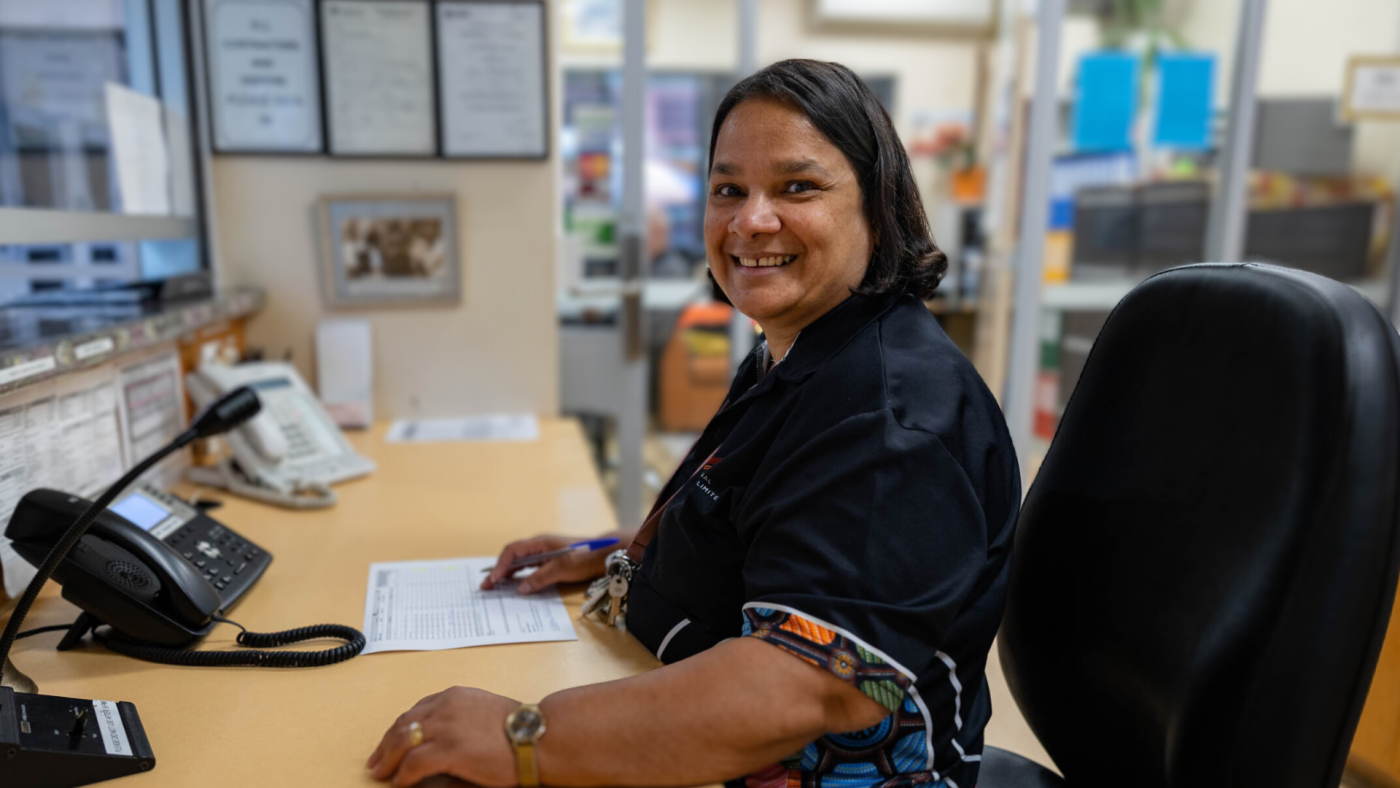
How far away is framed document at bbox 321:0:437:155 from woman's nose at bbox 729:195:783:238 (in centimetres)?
139

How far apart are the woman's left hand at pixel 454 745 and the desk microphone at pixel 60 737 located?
21 cm

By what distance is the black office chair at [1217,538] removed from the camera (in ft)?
2.23

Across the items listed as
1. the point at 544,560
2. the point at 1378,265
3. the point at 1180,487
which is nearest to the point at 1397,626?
the point at 1180,487

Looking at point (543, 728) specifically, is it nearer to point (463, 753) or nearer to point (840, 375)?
point (463, 753)

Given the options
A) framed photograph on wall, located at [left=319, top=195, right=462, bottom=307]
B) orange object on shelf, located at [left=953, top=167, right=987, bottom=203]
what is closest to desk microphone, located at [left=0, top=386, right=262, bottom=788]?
framed photograph on wall, located at [left=319, top=195, right=462, bottom=307]

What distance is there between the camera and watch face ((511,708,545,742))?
75 centimetres

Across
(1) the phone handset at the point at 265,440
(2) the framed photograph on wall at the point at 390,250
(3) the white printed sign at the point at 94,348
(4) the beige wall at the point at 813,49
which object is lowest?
(1) the phone handset at the point at 265,440

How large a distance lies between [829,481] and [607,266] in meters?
1.92

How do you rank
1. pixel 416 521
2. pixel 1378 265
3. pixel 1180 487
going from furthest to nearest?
pixel 1378 265 → pixel 416 521 → pixel 1180 487

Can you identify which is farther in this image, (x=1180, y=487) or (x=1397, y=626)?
(x=1397, y=626)

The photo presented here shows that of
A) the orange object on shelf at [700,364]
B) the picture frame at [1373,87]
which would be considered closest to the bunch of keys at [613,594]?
the orange object on shelf at [700,364]

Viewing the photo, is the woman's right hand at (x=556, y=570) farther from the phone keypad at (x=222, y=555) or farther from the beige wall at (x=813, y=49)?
the beige wall at (x=813, y=49)

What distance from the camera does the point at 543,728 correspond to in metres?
0.75

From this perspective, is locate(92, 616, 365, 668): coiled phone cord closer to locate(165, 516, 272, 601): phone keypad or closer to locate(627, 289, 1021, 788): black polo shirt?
locate(165, 516, 272, 601): phone keypad
